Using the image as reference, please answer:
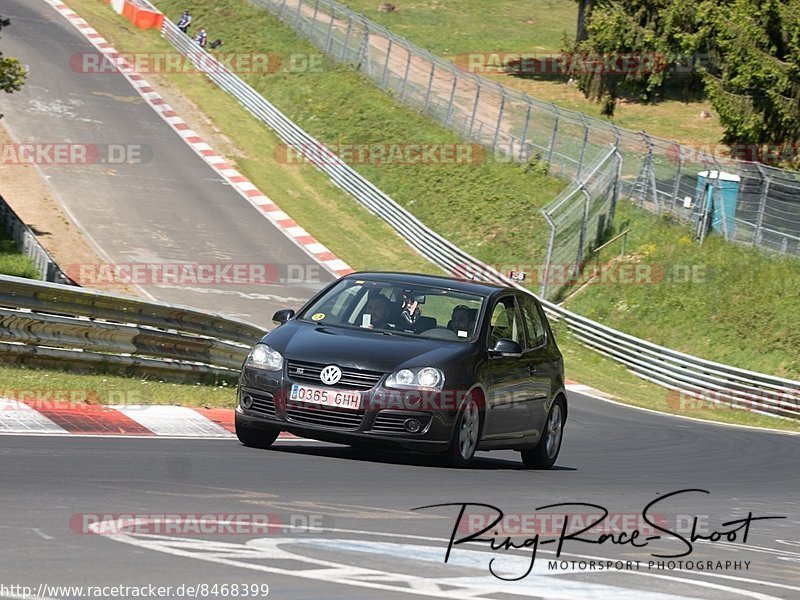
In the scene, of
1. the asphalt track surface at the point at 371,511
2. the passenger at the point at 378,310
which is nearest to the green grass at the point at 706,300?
the asphalt track surface at the point at 371,511

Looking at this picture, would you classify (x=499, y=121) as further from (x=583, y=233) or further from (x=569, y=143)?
(x=583, y=233)

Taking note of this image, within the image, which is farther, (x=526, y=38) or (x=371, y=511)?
(x=526, y=38)

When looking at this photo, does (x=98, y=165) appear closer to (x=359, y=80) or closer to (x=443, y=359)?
(x=359, y=80)

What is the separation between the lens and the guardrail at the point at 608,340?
2608cm

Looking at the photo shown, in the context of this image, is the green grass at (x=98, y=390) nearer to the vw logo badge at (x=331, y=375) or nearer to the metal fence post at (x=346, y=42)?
the vw logo badge at (x=331, y=375)

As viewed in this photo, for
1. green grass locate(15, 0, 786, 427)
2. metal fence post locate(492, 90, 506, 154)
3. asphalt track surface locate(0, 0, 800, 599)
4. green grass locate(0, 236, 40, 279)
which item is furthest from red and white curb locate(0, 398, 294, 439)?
metal fence post locate(492, 90, 506, 154)

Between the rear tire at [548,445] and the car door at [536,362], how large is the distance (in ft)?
0.50

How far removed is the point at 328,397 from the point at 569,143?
27.7 metres

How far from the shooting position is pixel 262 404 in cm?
1082

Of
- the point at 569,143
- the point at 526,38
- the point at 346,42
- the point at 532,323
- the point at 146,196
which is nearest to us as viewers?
Answer: the point at 532,323

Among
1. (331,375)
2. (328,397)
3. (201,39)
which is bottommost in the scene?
(201,39)

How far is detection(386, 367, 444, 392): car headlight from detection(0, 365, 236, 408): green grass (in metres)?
3.18

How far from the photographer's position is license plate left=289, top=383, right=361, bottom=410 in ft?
34.6

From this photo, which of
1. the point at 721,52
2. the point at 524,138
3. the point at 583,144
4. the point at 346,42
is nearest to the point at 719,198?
the point at 583,144
